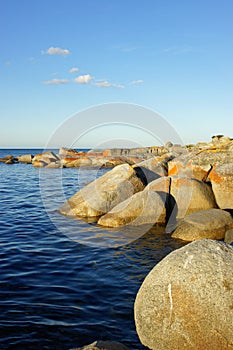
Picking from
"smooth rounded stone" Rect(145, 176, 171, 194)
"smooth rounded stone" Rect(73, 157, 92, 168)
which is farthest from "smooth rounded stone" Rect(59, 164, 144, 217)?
"smooth rounded stone" Rect(73, 157, 92, 168)

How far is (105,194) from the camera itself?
13039mm

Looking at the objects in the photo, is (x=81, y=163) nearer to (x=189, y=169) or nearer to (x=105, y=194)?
(x=189, y=169)

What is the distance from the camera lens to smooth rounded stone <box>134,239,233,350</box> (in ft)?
14.7

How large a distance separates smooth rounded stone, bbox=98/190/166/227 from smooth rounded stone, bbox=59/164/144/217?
1.41m

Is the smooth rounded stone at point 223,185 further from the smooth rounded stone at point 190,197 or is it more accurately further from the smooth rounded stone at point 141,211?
the smooth rounded stone at point 141,211

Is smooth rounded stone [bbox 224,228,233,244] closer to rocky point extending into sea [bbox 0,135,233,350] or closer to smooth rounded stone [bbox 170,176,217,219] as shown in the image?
rocky point extending into sea [bbox 0,135,233,350]

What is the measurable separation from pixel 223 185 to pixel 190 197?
1.36 meters

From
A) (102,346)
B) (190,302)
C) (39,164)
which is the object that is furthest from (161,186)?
(39,164)

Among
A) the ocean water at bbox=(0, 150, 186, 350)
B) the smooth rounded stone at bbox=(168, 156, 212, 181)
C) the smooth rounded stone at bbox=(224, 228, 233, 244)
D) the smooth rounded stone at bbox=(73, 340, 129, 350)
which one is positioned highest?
the smooth rounded stone at bbox=(168, 156, 212, 181)

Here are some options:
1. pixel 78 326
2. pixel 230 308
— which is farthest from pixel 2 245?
pixel 230 308

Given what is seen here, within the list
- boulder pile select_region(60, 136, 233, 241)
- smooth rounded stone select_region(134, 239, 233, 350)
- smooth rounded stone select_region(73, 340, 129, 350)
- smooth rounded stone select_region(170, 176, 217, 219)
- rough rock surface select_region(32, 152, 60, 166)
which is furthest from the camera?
rough rock surface select_region(32, 152, 60, 166)

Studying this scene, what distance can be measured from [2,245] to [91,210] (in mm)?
4251

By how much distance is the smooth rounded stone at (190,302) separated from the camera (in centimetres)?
447

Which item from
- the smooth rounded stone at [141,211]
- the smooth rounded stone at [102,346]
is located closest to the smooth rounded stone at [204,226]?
the smooth rounded stone at [141,211]
